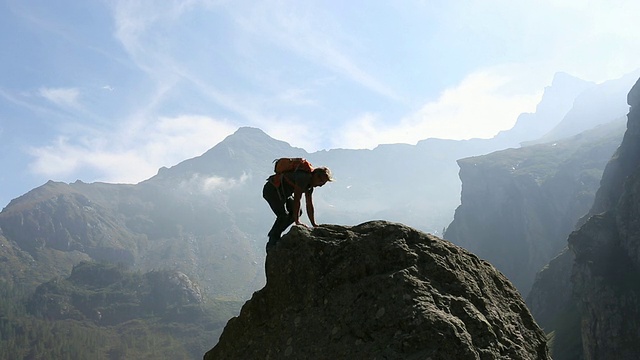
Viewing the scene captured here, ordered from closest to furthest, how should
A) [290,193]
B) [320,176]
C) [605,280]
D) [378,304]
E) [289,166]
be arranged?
1. [378,304]
2. [320,176]
3. [289,166]
4. [290,193]
5. [605,280]

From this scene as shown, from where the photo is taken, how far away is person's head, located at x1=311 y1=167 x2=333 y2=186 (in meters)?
13.1

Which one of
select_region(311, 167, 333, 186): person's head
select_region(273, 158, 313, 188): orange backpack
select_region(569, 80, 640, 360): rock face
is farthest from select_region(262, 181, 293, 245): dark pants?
select_region(569, 80, 640, 360): rock face

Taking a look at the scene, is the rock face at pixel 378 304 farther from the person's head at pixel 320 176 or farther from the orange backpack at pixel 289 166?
the orange backpack at pixel 289 166

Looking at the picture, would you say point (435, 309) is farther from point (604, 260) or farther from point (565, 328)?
point (565, 328)

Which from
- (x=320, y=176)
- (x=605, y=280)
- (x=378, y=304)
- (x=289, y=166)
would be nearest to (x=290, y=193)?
(x=289, y=166)

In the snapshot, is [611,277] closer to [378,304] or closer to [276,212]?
[276,212]

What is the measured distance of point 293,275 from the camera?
1062 cm

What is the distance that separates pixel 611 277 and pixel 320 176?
449 feet

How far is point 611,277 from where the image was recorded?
A: 4980 inches

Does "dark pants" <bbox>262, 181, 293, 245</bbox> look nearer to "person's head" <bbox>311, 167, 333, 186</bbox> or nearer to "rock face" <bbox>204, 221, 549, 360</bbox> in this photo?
"person's head" <bbox>311, 167, 333, 186</bbox>

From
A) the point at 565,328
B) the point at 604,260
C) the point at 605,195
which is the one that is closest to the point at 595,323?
the point at 604,260

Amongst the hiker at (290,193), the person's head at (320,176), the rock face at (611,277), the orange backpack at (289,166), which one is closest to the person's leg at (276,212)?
the hiker at (290,193)

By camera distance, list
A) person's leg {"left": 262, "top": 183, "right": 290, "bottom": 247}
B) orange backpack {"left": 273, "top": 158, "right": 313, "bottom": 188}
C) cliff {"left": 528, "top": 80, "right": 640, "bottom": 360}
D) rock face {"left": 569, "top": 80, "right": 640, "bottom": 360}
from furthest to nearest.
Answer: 1. cliff {"left": 528, "top": 80, "right": 640, "bottom": 360}
2. rock face {"left": 569, "top": 80, "right": 640, "bottom": 360}
3. person's leg {"left": 262, "top": 183, "right": 290, "bottom": 247}
4. orange backpack {"left": 273, "top": 158, "right": 313, "bottom": 188}

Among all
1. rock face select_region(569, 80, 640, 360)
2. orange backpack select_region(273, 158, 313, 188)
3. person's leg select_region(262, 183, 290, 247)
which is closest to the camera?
orange backpack select_region(273, 158, 313, 188)
